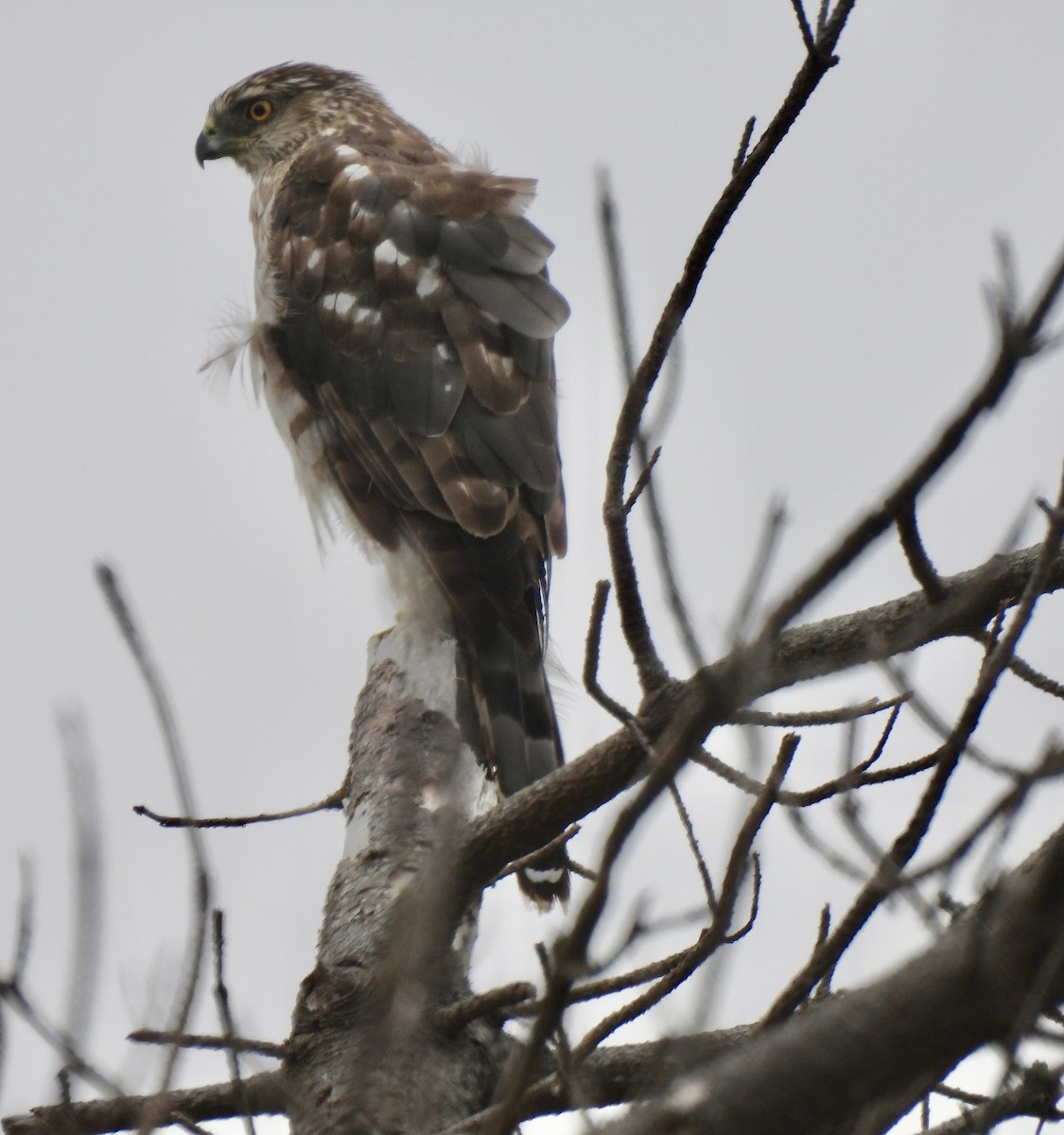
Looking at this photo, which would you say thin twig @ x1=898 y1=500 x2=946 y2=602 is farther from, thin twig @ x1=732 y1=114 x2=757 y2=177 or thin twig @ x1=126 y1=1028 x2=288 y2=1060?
thin twig @ x1=126 y1=1028 x2=288 y2=1060

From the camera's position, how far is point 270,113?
6363 millimetres

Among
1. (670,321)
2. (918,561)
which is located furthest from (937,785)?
(670,321)

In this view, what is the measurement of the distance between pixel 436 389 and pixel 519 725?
4.06 ft

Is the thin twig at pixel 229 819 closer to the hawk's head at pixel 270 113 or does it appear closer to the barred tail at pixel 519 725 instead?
the barred tail at pixel 519 725

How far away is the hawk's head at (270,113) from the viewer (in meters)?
6.26

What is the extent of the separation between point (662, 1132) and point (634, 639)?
1.27 metres

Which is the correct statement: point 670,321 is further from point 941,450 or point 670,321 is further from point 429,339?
point 429,339

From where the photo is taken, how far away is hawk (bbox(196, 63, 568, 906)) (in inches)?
155

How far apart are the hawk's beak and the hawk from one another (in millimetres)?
1058

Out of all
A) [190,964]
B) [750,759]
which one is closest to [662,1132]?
[750,759]

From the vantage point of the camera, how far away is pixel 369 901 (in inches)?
→ 121

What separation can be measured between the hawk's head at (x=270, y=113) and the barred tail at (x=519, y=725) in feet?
10.7

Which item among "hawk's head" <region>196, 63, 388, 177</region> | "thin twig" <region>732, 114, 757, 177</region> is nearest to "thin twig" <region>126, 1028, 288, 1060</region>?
"thin twig" <region>732, 114, 757, 177</region>

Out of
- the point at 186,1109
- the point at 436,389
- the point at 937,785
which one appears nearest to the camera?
the point at 937,785
